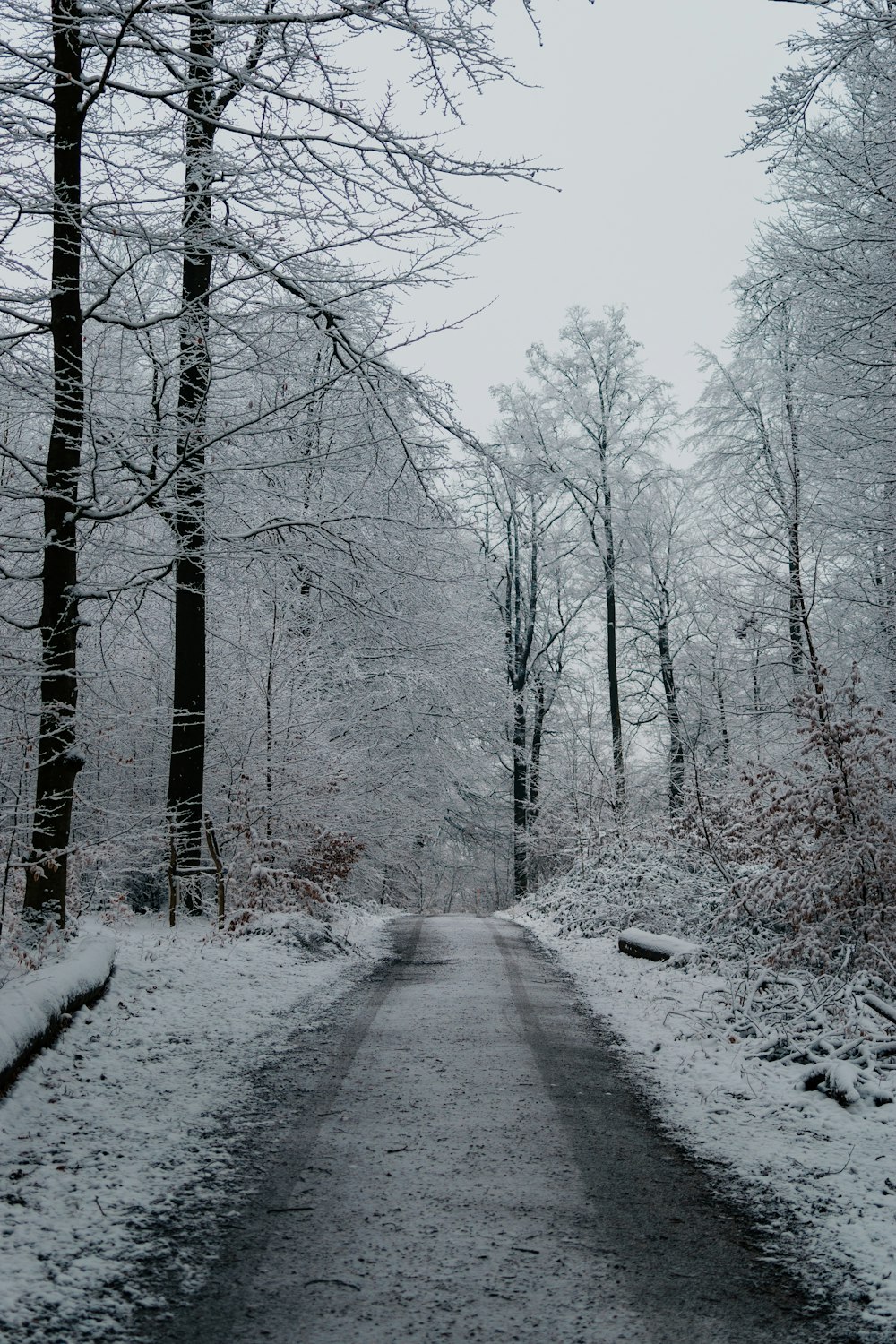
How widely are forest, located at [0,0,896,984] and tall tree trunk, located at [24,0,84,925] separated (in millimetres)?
35

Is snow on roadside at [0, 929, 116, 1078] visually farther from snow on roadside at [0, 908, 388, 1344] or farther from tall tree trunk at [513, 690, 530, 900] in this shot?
tall tree trunk at [513, 690, 530, 900]

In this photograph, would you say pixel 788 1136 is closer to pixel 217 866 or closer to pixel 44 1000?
pixel 44 1000

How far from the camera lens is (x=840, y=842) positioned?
8242 millimetres

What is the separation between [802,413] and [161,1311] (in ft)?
57.4

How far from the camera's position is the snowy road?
120 inches

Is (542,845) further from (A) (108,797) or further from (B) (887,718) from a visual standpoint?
(B) (887,718)

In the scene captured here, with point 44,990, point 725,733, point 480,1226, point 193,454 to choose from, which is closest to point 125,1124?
point 44,990

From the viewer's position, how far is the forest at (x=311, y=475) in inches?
320

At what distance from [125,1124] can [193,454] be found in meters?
5.14

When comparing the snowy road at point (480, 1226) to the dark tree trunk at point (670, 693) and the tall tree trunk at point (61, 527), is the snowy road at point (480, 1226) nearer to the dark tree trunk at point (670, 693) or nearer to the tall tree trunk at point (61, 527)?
the tall tree trunk at point (61, 527)

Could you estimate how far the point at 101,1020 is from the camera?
6.98m

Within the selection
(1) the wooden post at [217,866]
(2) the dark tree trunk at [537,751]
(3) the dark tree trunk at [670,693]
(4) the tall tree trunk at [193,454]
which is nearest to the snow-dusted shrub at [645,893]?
(3) the dark tree trunk at [670,693]

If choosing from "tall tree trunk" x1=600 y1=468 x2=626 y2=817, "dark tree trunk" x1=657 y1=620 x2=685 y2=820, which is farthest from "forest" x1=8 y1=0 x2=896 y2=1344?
"tall tree trunk" x1=600 y1=468 x2=626 y2=817

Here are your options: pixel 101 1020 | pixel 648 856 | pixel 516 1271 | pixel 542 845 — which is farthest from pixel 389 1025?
pixel 542 845
